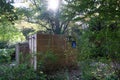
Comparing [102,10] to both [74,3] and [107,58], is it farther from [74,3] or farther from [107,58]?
[107,58]

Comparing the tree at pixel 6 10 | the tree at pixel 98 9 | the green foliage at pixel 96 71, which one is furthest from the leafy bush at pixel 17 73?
the tree at pixel 98 9

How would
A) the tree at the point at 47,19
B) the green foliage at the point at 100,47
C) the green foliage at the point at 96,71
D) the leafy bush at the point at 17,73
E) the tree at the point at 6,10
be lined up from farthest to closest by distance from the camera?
1. the tree at the point at 47,19
2. the tree at the point at 6,10
3. the leafy bush at the point at 17,73
4. the green foliage at the point at 96,71
5. the green foliage at the point at 100,47

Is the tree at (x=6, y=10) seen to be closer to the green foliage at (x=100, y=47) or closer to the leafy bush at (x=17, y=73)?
the leafy bush at (x=17, y=73)

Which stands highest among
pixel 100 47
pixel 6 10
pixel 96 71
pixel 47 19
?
pixel 47 19

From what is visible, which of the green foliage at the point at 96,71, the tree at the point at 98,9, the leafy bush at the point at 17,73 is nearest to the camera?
the tree at the point at 98,9

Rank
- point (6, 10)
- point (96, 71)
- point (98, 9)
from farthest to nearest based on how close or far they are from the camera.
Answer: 1. point (6, 10)
2. point (96, 71)
3. point (98, 9)

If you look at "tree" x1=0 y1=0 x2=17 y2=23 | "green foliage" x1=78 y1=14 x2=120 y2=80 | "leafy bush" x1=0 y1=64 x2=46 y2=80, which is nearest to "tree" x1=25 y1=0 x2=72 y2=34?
"tree" x1=0 y1=0 x2=17 y2=23

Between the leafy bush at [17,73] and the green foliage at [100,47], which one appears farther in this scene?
the leafy bush at [17,73]

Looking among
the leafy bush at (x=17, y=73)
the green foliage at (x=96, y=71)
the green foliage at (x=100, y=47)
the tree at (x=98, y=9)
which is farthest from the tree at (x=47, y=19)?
the tree at (x=98, y=9)

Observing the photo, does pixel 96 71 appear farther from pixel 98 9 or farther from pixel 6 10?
pixel 6 10

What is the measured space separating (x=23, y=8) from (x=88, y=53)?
1429cm

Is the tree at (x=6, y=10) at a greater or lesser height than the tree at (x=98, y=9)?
greater

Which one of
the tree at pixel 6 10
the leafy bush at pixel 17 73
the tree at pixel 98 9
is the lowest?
the leafy bush at pixel 17 73

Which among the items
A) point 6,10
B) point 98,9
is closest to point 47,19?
point 6,10
